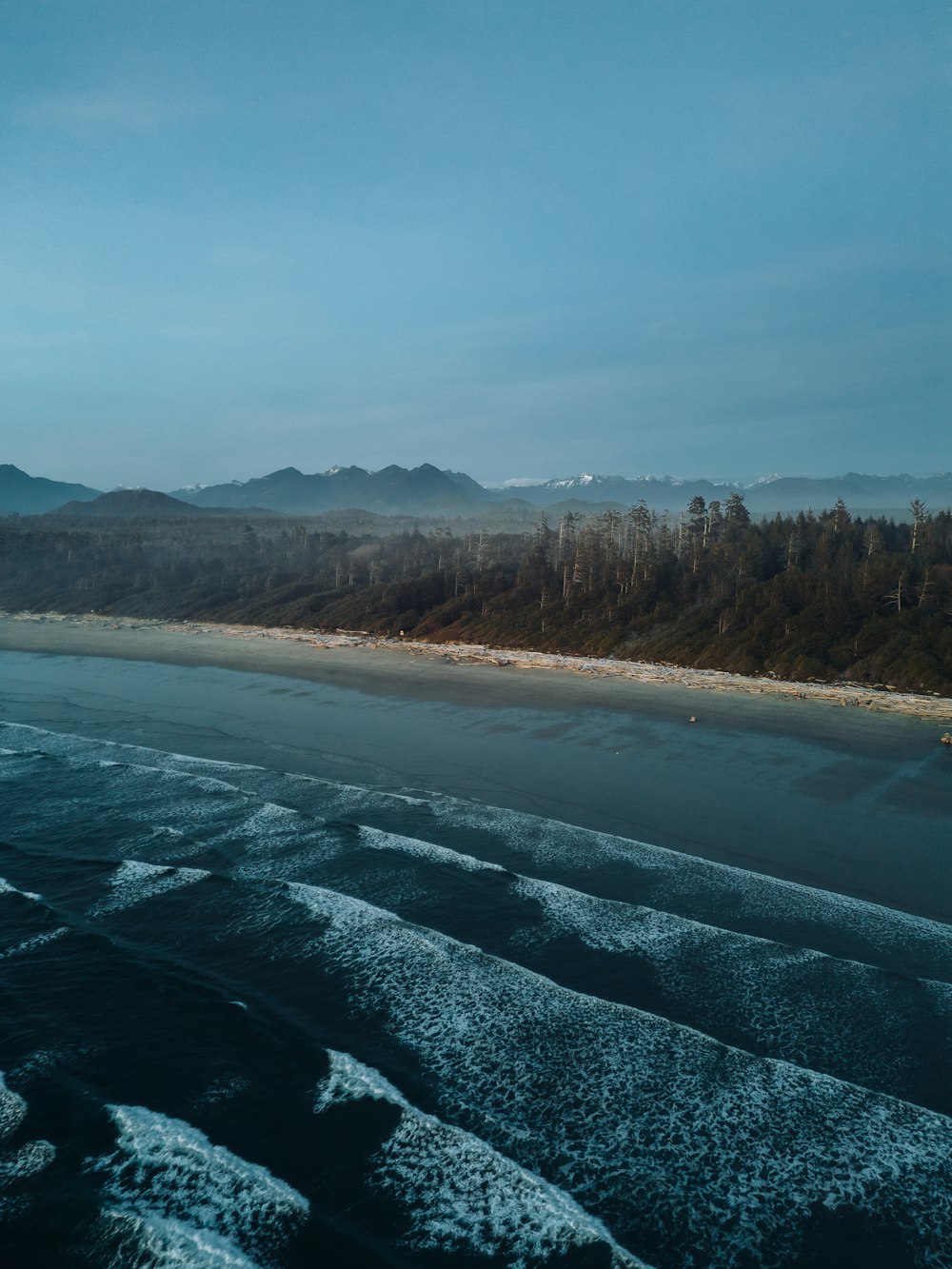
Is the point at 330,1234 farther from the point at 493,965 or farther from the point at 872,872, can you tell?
the point at 872,872

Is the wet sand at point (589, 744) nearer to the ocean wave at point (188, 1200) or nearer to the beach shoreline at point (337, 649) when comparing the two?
the beach shoreline at point (337, 649)

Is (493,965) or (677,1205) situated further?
(493,965)

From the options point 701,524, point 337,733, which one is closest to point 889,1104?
point 337,733

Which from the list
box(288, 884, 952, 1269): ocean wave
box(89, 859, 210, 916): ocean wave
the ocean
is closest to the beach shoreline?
the ocean

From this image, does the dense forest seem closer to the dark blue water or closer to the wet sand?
the wet sand

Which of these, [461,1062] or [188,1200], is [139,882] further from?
[461,1062]

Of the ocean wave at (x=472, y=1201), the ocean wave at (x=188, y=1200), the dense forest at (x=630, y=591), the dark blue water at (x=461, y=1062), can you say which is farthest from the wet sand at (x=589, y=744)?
A: the ocean wave at (x=188, y=1200)
